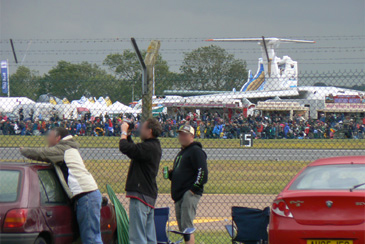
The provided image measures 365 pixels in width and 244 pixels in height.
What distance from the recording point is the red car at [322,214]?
492 cm

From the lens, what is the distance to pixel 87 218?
546 cm

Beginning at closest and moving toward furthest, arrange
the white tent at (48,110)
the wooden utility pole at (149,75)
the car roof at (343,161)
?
the car roof at (343,161), the wooden utility pole at (149,75), the white tent at (48,110)

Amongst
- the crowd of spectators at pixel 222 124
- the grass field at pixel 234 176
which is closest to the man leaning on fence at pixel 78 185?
the crowd of spectators at pixel 222 124

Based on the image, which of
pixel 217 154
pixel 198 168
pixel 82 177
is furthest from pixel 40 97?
pixel 217 154

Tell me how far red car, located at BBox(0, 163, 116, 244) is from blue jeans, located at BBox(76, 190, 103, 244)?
0.37 feet

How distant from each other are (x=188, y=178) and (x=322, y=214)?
5.57 ft

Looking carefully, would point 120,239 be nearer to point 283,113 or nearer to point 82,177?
point 82,177

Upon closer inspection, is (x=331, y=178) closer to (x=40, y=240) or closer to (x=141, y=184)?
(x=141, y=184)

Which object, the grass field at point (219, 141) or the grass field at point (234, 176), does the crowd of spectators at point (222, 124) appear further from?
the grass field at point (234, 176)

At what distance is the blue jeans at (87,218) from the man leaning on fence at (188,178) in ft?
3.57

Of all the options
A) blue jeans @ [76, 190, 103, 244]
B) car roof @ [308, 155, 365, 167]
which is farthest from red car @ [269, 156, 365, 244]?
blue jeans @ [76, 190, 103, 244]

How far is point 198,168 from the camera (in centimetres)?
596

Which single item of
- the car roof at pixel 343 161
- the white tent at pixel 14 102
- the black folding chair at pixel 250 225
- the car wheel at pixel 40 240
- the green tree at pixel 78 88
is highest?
the green tree at pixel 78 88

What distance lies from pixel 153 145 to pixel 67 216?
118 cm
